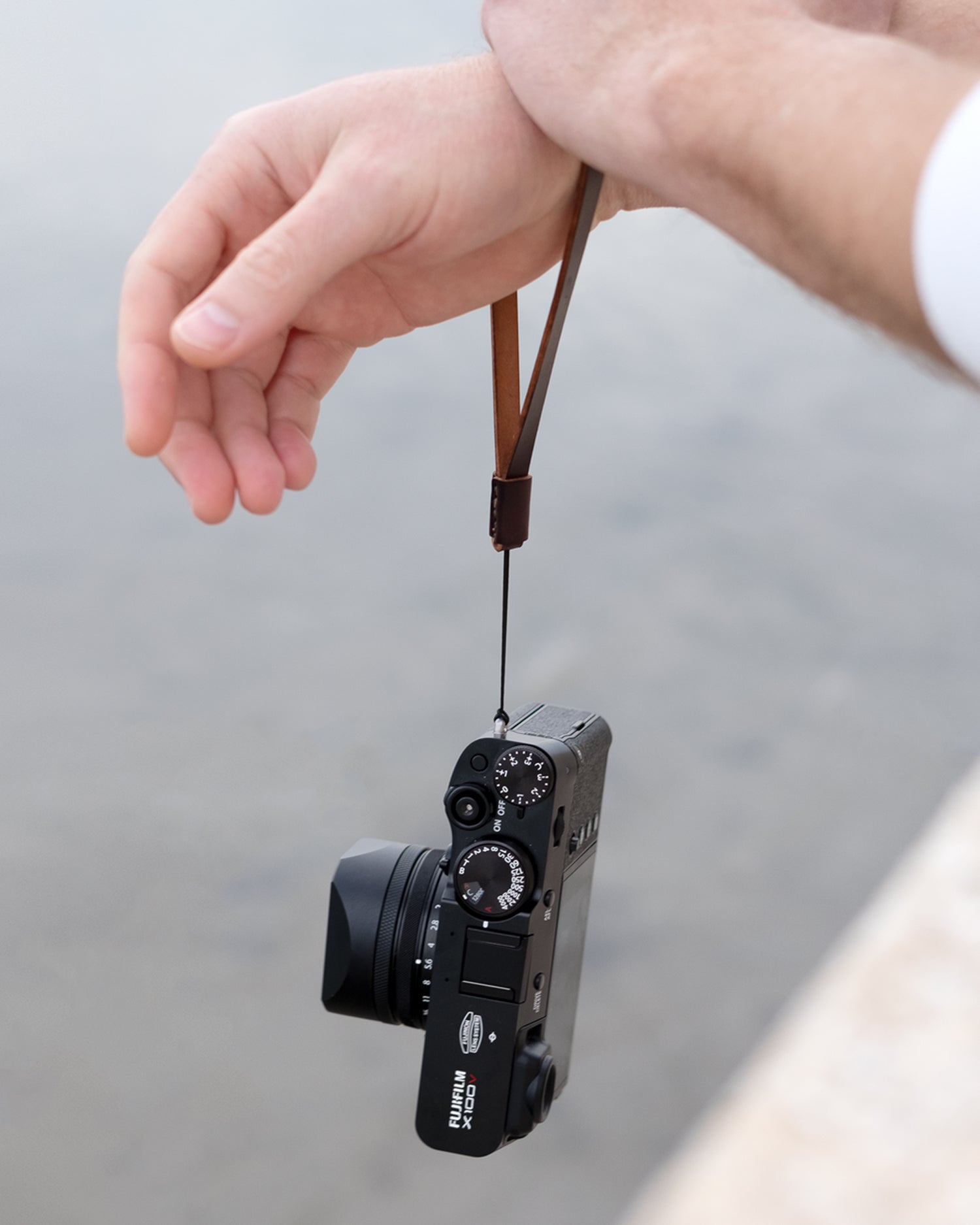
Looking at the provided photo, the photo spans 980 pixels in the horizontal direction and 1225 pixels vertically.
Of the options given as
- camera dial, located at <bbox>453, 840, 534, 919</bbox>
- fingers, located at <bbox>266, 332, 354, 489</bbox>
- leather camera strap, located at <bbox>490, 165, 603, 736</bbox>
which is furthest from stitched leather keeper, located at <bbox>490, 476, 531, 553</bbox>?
camera dial, located at <bbox>453, 840, 534, 919</bbox>

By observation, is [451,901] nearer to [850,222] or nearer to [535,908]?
[535,908]

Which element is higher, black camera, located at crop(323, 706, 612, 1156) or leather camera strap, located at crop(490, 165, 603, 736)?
leather camera strap, located at crop(490, 165, 603, 736)

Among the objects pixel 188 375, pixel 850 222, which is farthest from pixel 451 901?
pixel 850 222

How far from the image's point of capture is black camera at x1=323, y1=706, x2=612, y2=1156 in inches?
32.1

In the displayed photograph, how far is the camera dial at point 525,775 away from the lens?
809 mm

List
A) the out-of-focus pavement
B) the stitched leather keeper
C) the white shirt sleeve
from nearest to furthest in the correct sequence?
the white shirt sleeve, the stitched leather keeper, the out-of-focus pavement

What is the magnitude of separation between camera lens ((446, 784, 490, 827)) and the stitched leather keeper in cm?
19

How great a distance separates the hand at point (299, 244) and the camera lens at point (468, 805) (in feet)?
0.94

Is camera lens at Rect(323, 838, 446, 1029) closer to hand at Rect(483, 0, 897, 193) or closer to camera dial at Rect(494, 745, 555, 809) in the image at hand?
camera dial at Rect(494, 745, 555, 809)

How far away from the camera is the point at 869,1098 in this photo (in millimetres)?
1832

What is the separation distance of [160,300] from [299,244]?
8 cm

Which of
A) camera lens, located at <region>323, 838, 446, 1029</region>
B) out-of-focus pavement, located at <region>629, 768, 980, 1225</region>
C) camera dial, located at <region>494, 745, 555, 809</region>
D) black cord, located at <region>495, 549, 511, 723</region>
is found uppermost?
black cord, located at <region>495, 549, 511, 723</region>

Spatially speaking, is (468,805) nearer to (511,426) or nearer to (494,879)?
(494,879)

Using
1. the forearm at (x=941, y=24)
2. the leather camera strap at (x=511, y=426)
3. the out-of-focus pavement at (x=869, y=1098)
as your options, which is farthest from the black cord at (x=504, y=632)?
the out-of-focus pavement at (x=869, y=1098)
